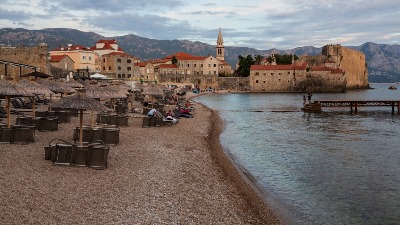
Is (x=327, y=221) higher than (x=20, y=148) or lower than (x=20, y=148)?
lower

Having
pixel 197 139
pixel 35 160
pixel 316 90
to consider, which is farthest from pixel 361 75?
pixel 35 160

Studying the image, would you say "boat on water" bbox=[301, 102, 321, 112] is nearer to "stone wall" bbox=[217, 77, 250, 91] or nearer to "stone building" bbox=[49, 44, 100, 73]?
"stone building" bbox=[49, 44, 100, 73]

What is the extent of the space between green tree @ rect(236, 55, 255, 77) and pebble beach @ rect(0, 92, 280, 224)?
103982 millimetres

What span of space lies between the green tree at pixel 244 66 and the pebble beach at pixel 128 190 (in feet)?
341

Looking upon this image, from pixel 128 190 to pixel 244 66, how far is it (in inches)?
4381

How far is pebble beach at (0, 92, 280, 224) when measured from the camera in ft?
28.2

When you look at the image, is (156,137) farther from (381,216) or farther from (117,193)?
(381,216)

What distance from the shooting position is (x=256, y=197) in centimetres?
1240

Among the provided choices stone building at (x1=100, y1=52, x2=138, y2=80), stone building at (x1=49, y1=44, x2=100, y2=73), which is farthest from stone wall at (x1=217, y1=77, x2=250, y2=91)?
stone building at (x1=49, y1=44, x2=100, y2=73)

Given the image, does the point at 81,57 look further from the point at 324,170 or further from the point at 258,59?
the point at 324,170

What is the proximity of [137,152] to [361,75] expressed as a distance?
525 ft

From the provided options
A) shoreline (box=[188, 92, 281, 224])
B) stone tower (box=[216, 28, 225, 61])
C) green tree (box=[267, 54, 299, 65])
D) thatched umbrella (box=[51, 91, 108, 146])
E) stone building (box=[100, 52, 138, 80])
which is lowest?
shoreline (box=[188, 92, 281, 224])

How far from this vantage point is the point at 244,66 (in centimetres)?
12006

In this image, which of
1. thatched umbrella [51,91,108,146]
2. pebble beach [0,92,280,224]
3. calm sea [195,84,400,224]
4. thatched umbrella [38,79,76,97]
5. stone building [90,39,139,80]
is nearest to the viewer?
pebble beach [0,92,280,224]
